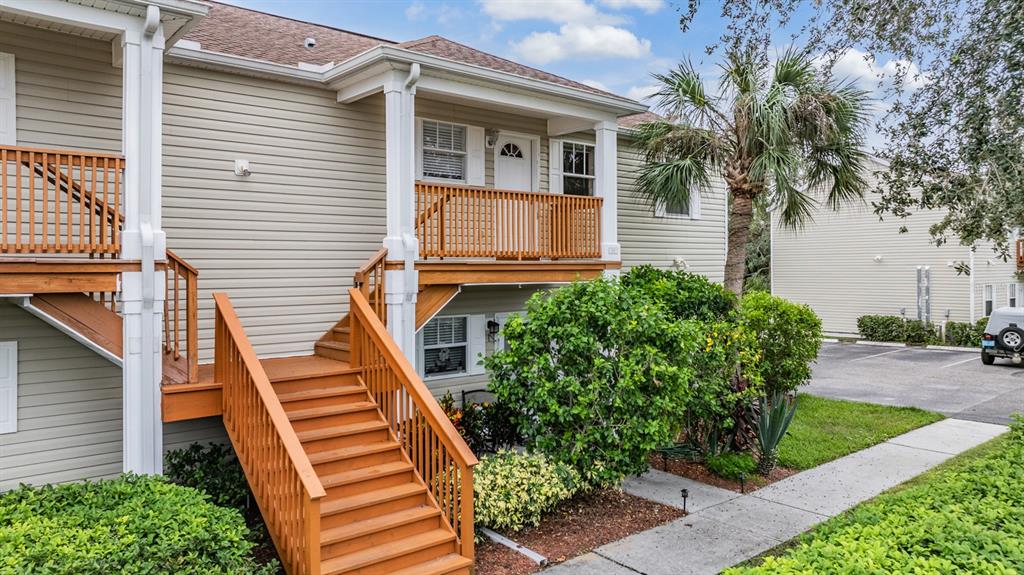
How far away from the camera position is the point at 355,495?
5855 mm

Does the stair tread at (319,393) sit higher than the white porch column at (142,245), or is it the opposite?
the white porch column at (142,245)

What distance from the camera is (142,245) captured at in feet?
20.0

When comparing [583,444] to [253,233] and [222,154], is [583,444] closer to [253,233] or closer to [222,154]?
[253,233]

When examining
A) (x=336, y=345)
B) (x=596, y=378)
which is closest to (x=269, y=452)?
(x=336, y=345)

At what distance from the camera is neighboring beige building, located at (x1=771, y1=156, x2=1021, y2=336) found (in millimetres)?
22078

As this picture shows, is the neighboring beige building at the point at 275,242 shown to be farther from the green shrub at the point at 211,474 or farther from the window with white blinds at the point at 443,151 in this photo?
the green shrub at the point at 211,474

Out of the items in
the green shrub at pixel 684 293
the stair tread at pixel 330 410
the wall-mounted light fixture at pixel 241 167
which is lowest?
the stair tread at pixel 330 410

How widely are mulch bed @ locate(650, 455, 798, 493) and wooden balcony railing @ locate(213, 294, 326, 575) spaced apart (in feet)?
16.9

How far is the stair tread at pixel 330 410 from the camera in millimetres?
6371

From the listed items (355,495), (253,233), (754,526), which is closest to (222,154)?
(253,233)

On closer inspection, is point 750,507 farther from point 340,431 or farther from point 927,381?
point 927,381

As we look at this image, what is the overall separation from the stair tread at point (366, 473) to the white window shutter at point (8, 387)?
3610mm

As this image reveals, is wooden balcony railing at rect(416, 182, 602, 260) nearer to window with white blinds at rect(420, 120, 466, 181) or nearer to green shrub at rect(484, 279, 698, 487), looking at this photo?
window with white blinds at rect(420, 120, 466, 181)

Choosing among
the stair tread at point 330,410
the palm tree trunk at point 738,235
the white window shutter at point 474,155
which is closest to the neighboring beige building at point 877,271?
the palm tree trunk at point 738,235
